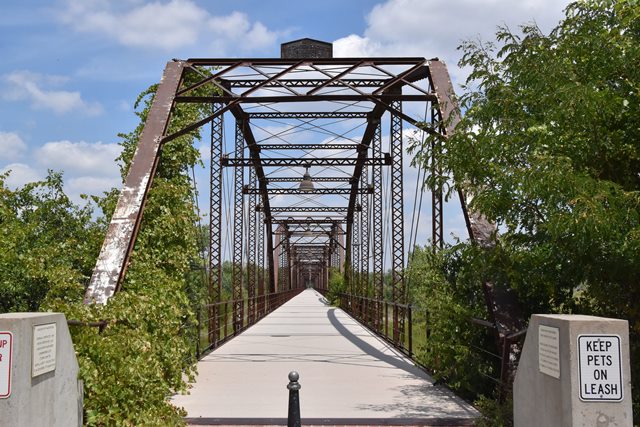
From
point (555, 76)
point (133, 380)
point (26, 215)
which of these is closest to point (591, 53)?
point (555, 76)

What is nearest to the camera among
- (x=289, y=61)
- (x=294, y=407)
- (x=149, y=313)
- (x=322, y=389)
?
(x=294, y=407)

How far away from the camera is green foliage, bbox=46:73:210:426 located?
19.8ft

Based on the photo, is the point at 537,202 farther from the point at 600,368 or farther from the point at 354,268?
the point at 354,268

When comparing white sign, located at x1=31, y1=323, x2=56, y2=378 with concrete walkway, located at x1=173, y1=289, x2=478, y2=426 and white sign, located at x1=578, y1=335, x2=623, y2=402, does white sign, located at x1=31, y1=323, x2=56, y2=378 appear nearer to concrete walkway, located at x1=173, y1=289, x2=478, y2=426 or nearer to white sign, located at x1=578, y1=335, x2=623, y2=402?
concrete walkway, located at x1=173, y1=289, x2=478, y2=426

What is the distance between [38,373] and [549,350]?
3.62 meters

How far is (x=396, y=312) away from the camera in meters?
15.5

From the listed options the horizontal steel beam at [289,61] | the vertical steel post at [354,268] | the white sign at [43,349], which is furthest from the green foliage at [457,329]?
the vertical steel post at [354,268]

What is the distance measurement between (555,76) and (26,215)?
2048cm

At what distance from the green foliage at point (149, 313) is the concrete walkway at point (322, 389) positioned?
0.76 meters

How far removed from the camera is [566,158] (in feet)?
18.4

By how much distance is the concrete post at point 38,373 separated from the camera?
4.53 meters

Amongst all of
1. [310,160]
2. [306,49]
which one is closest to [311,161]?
[310,160]

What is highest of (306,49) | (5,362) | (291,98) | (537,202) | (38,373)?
(306,49)

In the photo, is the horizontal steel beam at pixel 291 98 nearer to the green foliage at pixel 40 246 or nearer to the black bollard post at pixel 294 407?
the green foliage at pixel 40 246
